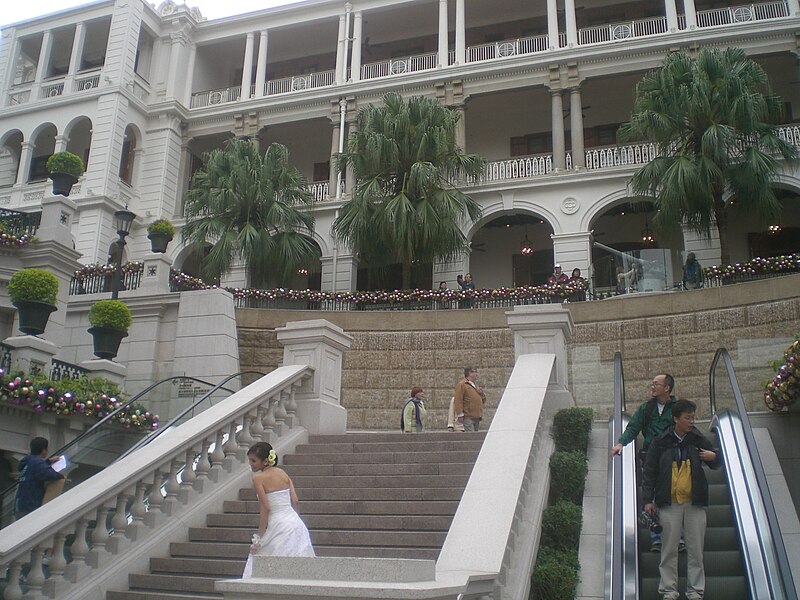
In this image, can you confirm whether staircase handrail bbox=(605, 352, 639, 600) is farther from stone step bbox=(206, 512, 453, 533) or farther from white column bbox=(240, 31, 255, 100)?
white column bbox=(240, 31, 255, 100)

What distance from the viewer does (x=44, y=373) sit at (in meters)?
13.7

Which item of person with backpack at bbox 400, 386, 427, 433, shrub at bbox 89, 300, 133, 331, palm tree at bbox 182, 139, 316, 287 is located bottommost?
person with backpack at bbox 400, 386, 427, 433

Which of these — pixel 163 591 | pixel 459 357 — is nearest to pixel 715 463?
pixel 163 591

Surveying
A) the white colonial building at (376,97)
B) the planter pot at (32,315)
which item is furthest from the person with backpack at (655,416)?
the white colonial building at (376,97)

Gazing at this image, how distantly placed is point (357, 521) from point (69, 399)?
23.5 feet

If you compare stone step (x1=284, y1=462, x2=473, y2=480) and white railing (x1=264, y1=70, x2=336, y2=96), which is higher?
white railing (x1=264, y1=70, x2=336, y2=96)

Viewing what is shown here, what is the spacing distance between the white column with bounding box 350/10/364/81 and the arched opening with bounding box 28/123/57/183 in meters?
14.2

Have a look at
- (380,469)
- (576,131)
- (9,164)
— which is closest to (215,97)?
(9,164)

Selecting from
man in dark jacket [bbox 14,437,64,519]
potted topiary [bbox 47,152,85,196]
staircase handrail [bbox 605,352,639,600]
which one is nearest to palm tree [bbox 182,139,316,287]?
potted topiary [bbox 47,152,85,196]

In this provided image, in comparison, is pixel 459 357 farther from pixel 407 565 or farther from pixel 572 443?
pixel 407 565

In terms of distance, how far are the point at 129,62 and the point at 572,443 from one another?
2938 cm

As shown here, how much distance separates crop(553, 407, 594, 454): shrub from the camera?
31.0 feet

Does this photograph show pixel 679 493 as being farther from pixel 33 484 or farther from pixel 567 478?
pixel 33 484

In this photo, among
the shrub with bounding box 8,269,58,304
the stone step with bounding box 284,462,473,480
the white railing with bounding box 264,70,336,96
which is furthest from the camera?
the white railing with bounding box 264,70,336,96
